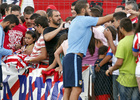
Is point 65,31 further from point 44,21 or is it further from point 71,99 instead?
point 71,99

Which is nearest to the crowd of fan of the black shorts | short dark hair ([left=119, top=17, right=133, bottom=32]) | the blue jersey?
short dark hair ([left=119, top=17, right=133, bottom=32])

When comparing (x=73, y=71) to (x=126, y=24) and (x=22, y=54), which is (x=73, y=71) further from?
(x=22, y=54)

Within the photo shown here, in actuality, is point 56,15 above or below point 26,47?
above

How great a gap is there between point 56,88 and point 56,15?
1.38m

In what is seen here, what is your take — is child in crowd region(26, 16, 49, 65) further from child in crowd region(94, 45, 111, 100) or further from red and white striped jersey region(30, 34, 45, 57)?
child in crowd region(94, 45, 111, 100)

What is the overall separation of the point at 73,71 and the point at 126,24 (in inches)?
40.0

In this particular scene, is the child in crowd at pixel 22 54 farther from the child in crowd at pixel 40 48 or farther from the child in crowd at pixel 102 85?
the child in crowd at pixel 102 85

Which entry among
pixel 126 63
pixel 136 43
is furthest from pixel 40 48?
pixel 136 43

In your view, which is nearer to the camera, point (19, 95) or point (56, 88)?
point (56, 88)

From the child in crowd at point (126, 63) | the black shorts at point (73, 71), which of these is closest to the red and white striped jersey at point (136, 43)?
the child in crowd at point (126, 63)

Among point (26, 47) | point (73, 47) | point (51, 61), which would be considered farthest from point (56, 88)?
point (26, 47)

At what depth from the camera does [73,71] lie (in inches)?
187

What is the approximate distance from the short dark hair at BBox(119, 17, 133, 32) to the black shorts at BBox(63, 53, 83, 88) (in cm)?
78

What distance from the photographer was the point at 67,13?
945cm
